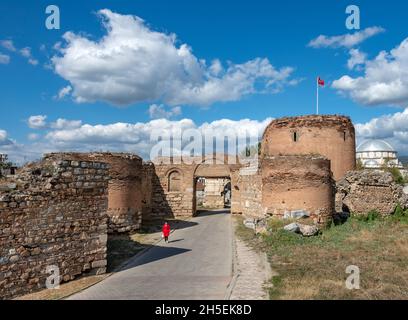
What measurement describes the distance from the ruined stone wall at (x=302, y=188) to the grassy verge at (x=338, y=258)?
3.41ft

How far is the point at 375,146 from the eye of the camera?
63156 millimetres

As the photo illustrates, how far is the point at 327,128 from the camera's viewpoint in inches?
947

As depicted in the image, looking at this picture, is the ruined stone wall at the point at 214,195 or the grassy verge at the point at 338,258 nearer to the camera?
the grassy verge at the point at 338,258

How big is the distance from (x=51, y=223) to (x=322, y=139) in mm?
19383

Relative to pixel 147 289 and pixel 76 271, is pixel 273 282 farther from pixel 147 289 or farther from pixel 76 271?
pixel 76 271

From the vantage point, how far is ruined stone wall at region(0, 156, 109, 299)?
27.9 feet

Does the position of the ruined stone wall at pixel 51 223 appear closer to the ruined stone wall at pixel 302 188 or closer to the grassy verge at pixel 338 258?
the grassy verge at pixel 338 258

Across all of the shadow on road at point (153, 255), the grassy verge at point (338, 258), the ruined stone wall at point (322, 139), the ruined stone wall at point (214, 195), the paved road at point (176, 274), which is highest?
the ruined stone wall at point (322, 139)

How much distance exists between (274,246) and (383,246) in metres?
4.11

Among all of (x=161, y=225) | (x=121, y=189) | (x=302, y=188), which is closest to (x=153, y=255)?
(x=121, y=189)

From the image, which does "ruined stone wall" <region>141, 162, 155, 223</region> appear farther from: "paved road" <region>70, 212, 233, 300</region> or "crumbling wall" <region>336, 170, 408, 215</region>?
"crumbling wall" <region>336, 170, 408, 215</region>

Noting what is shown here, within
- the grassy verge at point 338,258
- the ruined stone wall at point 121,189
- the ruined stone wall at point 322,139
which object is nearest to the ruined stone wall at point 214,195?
the ruined stone wall at point 322,139

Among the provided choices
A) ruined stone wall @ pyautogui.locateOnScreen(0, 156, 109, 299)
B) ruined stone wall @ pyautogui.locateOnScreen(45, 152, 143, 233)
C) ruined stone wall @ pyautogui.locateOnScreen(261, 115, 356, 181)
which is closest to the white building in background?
ruined stone wall @ pyautogui.locateOnScreen(261, 115, 356, 181)

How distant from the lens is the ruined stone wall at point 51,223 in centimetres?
852
